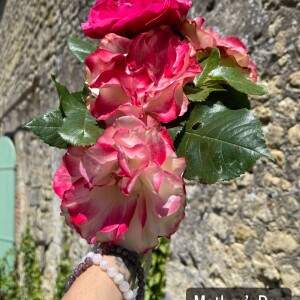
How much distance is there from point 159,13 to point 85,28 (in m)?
0.18

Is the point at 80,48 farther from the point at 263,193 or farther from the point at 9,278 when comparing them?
the point at 9,278

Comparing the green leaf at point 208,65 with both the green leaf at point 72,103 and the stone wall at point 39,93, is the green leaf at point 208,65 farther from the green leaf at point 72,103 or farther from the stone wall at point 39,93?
the stone wall at point 39,93

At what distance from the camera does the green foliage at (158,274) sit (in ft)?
11.8

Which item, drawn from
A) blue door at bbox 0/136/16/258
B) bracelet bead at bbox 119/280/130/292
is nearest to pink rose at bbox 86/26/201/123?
bracelet bead at bbox 119/280/130/292

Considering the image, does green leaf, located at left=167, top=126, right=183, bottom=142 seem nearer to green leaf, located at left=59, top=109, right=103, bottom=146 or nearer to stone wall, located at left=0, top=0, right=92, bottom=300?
green leaf, located at left=59, top=109, right=103, bottom=146

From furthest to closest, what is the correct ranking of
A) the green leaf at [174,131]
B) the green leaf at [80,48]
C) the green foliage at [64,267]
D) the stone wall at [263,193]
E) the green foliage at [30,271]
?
the green foliage at [30,271] → the green foliage at [64,267] → the stone wall at [263,193] → the green leaf at [80,48] → the green leaf at [174,131]

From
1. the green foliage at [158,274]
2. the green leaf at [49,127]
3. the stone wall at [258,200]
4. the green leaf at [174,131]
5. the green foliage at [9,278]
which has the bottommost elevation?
the green foliage at [9,278]

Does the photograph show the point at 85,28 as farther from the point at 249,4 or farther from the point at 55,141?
the point at 249,4

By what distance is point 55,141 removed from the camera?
3.60ft

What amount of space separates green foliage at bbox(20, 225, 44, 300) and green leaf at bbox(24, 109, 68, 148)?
4.82 m

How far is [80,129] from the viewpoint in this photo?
1.03 meters

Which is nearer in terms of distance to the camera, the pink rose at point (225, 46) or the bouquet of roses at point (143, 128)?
the bouquet of roses at point (143, 128)

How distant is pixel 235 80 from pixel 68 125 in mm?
362

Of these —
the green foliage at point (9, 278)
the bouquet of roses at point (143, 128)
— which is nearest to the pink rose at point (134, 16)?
the bouquet of roses at point (143, 128)
